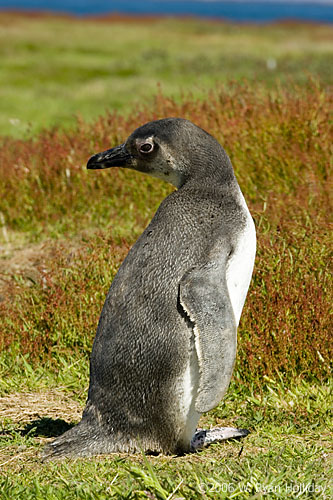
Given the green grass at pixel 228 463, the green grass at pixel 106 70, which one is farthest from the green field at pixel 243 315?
the green grass at pixel 106 70

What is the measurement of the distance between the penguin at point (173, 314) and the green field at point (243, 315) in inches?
6.4

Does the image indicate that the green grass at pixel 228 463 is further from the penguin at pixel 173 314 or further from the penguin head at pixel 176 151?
the penguin head at pixel 176 151

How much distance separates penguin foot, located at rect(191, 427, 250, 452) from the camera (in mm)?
3764

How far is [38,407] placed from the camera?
14.4 ft

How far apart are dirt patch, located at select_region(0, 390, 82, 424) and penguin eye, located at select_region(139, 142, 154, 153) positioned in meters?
1.68

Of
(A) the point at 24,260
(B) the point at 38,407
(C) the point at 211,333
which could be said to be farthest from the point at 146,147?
(A) the point at 24,260

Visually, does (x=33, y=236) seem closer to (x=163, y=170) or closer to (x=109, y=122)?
(x=109, y=122)

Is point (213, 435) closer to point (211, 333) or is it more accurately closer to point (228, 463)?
point (228, 463)

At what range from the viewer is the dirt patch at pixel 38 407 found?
14.0 ft

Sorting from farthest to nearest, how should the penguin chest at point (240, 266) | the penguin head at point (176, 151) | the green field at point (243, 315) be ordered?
the penguin head at point (176, 151)
the penguin chest at point (240, 266)
the green field at point (243, 315)

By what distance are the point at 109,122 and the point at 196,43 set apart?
99.2ft

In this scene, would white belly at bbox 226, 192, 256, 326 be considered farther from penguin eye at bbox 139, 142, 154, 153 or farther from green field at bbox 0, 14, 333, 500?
green field at bbox 0, 14, 333, 500

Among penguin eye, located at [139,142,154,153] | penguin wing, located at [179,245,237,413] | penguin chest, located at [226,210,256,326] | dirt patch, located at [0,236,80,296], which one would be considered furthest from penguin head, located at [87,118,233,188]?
dirt patch, located at [0,236,80,296]

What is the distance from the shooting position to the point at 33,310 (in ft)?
17.7
